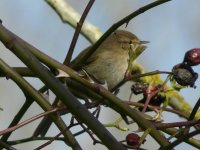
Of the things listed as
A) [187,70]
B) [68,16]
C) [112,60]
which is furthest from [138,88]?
[112,60]

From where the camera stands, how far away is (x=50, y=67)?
1.75m

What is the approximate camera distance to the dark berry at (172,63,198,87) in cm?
192

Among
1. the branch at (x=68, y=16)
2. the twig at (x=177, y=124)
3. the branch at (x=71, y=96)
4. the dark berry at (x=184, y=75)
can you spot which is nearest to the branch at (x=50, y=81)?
the branch at (x=71, y=96)

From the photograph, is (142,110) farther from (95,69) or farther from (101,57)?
(101,57)

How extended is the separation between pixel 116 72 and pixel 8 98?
4788 mm

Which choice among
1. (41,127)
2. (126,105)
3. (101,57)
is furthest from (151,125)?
(101,57)

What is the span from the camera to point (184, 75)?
75.6 inches

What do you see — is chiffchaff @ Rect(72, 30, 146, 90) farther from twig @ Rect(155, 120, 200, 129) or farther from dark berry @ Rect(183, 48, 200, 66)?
twig @ Rect(155, 120, 200, 129)

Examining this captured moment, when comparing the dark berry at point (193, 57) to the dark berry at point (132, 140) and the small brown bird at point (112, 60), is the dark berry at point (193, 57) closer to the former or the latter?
the dark berry at point (132, 140)

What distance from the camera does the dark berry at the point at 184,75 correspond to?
1.92 metres

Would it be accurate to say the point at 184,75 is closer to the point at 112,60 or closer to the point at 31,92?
the point at 31,92

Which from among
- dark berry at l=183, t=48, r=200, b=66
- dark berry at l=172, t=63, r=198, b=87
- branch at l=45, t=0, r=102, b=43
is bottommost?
dark berry at l=172, t=63, r=198, b=87

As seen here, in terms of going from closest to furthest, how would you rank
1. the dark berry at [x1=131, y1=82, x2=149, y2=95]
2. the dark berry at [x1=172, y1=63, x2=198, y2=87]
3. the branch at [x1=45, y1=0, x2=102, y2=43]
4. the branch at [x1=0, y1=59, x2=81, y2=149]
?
1. the branch at [x1=0, y1=59, x2=81, y2=149]
2. the dark berry at [x1=172, y1=63, x2=198, y2=87]
3. the dark berry at [x1=131, y1=82, x2=149, y2=95]
4. the branch at [x1=45, y1=0, x2=102, y2=43]

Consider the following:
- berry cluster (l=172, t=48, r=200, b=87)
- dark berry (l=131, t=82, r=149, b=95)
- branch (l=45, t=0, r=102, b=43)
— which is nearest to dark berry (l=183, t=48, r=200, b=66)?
berry cluster (l=172, t=48, r=200, b=87)
